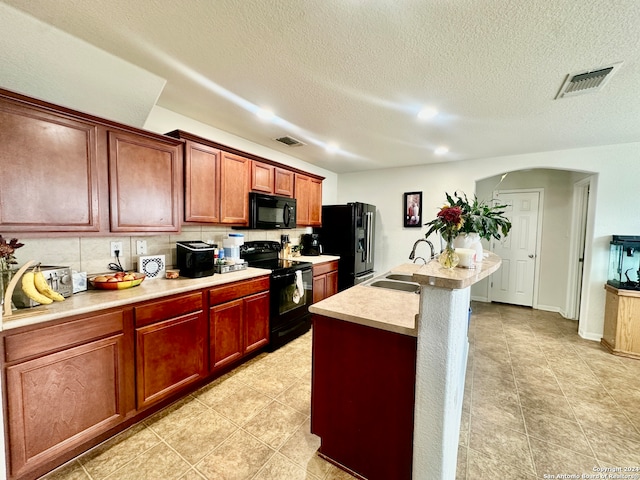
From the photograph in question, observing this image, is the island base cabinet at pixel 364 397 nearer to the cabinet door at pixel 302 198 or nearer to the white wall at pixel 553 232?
the cabinet door at pixel 302 198

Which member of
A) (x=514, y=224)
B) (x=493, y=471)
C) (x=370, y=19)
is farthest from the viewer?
(x=514, y=224)

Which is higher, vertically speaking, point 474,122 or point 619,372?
point 474,122

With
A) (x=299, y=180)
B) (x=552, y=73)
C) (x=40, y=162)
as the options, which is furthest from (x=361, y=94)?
(x=40, y=162)

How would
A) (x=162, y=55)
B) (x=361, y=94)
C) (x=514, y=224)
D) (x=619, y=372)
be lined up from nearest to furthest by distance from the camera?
(x=162, y=55), (x=361, y=94), (x=619, y=372), (x=514, y=224)

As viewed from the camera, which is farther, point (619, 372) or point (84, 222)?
point (619, 372)

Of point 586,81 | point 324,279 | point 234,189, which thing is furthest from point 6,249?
point 586,81

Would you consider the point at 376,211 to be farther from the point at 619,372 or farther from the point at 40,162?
the point at 40,162

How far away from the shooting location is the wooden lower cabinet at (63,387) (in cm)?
127

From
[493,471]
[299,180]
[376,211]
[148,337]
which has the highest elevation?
[299,180]

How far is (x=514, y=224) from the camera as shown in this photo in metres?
4.58

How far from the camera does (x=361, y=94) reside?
2.08m

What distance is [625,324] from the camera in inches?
111

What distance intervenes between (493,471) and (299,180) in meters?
3.42

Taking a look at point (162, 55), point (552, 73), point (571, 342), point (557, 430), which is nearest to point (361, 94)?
point (552, 73)
